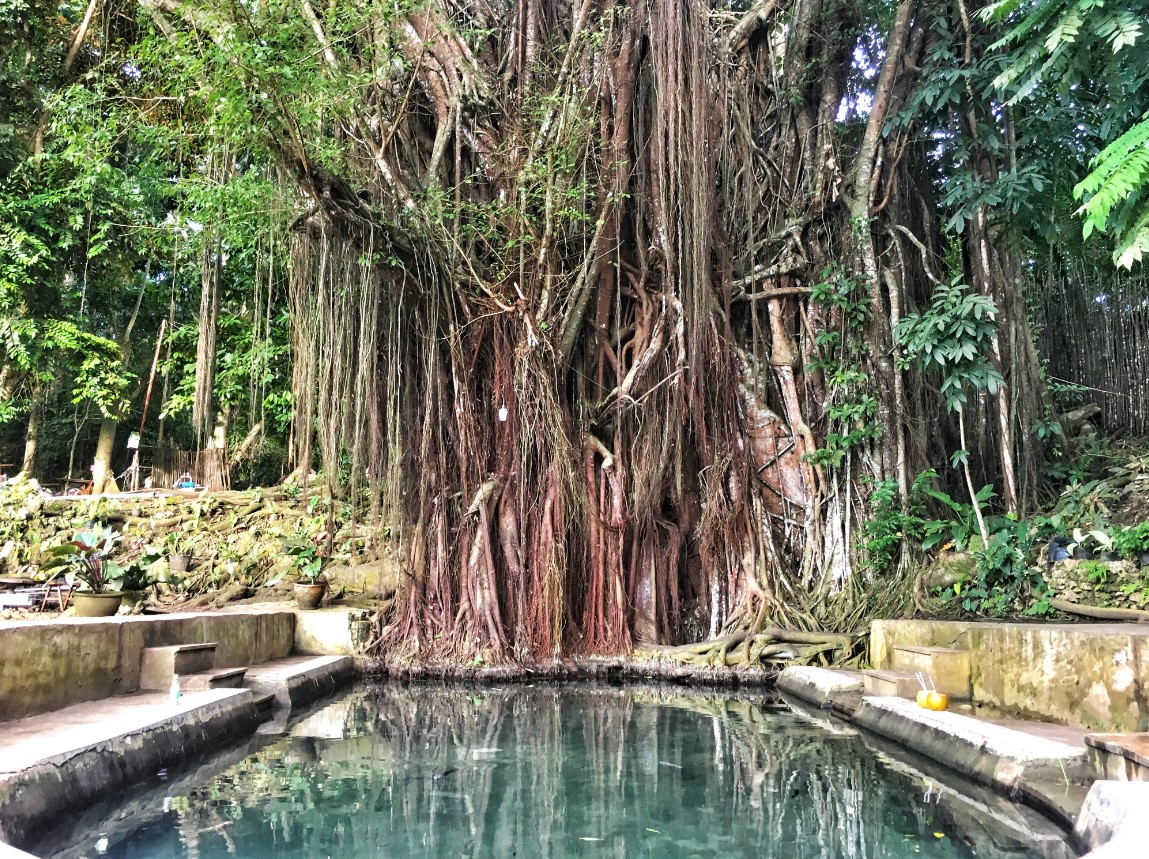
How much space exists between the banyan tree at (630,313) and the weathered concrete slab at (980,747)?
72.6 inches

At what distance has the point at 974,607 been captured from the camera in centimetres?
481

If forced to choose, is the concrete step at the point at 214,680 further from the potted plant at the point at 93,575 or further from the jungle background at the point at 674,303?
the jungle background at the point at 674,303

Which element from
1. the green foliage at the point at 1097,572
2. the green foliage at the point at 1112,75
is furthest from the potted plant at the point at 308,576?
the green foliage at the point at 1112,75

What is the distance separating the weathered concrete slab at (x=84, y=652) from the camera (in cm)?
315

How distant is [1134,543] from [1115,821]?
9.72 ft

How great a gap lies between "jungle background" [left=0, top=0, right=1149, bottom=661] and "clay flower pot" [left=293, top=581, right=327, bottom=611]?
0.69m

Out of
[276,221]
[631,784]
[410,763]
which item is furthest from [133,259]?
[631,784]

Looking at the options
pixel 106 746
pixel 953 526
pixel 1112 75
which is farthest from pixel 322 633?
pixel 1112 75

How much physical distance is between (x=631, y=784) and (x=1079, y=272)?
237 inches

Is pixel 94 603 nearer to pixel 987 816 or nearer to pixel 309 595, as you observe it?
pixel 309 595

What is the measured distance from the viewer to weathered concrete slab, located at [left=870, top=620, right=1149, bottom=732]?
10.5 feet

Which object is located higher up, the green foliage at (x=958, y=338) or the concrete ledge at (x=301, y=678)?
the green foliage at (x=958, y=338)

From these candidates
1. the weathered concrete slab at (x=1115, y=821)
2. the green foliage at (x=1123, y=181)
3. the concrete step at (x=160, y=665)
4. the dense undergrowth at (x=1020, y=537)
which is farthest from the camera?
the dense undergrowth at (x=1020, y=537)

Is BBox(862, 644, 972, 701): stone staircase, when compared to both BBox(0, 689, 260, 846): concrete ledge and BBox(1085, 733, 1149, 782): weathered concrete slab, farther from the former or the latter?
BBox(0, 689, 260, 846): concrete ledge
